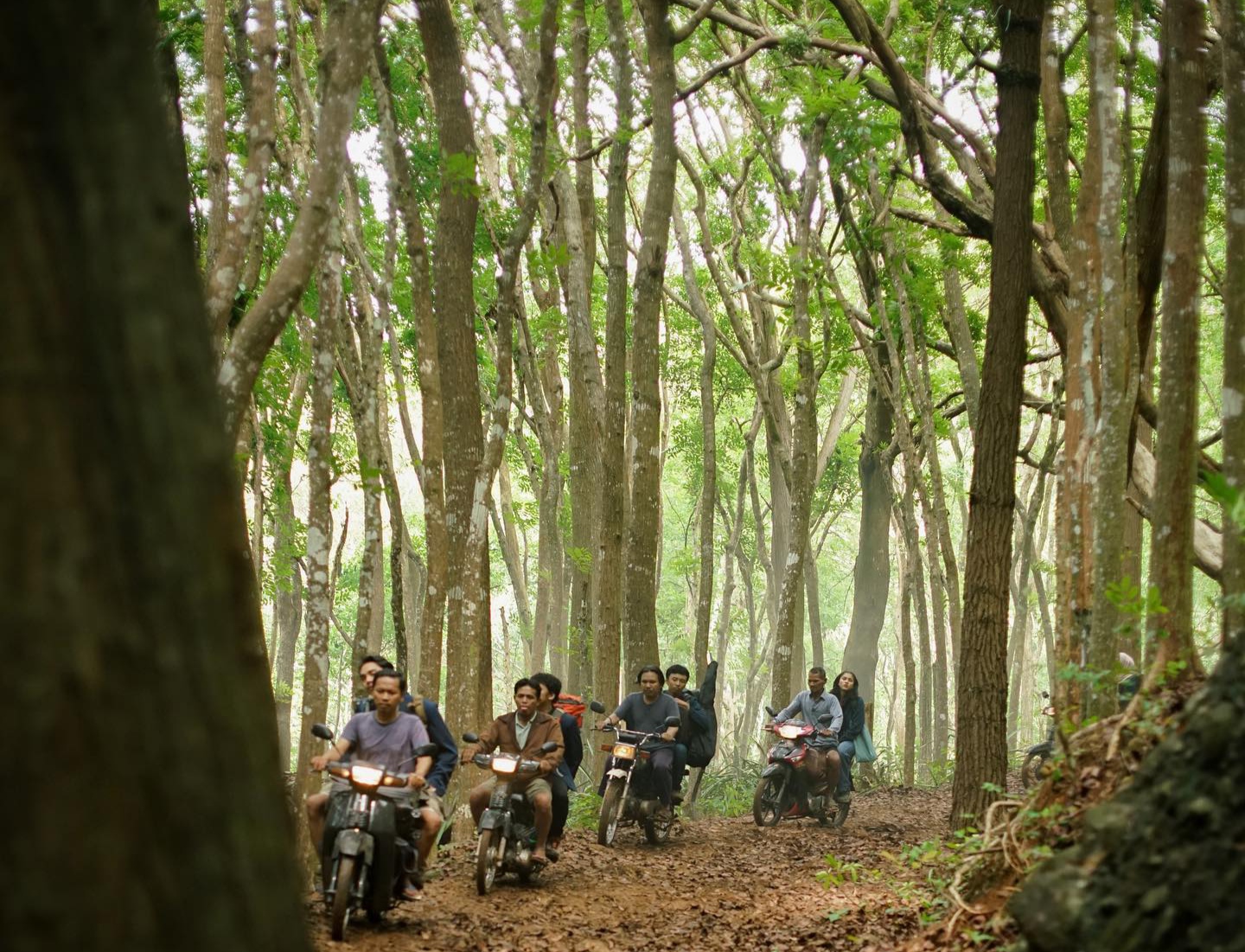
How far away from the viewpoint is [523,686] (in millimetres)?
9742

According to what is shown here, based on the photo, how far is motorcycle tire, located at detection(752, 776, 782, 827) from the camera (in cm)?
1440

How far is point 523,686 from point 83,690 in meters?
8.29

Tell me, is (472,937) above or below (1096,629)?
below

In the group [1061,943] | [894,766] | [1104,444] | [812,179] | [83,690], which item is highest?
[812,179]

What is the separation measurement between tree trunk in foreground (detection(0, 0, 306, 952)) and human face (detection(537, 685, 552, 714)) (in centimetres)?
831

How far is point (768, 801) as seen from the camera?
14.5 metres

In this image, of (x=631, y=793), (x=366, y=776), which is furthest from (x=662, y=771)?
(x=366, y=776)

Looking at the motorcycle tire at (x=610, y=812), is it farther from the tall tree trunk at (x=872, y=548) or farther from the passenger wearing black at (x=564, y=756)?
the tall tree trunk at (x=872, y=548)

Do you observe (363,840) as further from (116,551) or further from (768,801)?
(768,801)

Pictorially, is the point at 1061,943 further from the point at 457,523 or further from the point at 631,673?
the point at 631,673

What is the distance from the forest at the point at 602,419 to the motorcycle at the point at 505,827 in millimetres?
196

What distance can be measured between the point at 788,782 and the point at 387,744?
751cm

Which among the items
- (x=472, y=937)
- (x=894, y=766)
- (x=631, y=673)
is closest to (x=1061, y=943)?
(x=472, y=937)

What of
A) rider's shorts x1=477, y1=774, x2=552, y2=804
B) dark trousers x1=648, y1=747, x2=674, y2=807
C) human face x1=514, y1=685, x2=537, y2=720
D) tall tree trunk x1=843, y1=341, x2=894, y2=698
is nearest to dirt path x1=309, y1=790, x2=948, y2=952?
dark trousers x1=648, y1=747, x2=674, y2=807
